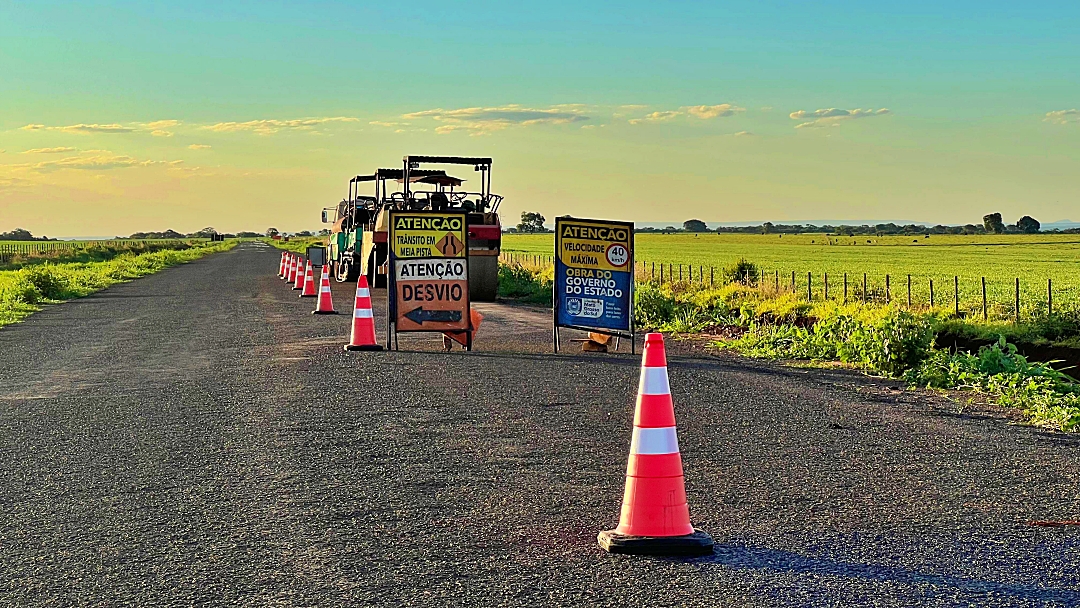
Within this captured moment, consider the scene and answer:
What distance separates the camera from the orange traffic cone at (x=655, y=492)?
4.91m

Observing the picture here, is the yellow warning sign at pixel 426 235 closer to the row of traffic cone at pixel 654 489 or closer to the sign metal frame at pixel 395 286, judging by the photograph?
the sign metal frame at pixel 395 286

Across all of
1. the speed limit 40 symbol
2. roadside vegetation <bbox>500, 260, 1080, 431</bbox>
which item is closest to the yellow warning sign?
the speed limit 40 symbol

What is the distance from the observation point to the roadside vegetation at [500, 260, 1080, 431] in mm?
10039

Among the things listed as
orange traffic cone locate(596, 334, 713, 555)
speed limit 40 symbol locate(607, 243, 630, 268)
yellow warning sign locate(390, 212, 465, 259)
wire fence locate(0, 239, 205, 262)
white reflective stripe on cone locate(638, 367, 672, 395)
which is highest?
wire fence locate(0, 239, 205, 262)

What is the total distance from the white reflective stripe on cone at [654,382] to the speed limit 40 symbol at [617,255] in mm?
8566

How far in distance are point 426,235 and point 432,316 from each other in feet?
3.32

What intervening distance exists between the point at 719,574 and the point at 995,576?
107 cm

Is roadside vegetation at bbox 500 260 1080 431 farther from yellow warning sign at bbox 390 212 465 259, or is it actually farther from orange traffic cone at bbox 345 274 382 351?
orange traffic cone at bbox 345 274 382 351

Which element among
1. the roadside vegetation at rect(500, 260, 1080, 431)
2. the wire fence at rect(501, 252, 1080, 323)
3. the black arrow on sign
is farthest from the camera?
the wire fence at rect(501, 252, 1080, 323)

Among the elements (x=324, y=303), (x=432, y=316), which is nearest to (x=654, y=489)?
(x=432, y=316)

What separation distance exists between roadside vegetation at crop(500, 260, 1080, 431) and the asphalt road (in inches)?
24.2

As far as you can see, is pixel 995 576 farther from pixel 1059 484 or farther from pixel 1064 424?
pixel 1064 424

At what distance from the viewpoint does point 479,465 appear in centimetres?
682

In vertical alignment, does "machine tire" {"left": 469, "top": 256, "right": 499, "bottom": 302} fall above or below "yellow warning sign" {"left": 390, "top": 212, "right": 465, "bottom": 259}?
below
